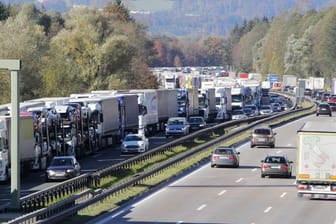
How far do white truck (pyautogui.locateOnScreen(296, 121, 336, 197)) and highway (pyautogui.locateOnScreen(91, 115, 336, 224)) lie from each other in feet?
1.75

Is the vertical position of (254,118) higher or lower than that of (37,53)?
lower

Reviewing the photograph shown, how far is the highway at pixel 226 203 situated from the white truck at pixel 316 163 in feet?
1.75

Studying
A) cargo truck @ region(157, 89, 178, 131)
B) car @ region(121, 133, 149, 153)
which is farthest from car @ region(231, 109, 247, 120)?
car @ region(121, 133, 149, 153)

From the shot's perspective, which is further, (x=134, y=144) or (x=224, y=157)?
(x=134, y=144)

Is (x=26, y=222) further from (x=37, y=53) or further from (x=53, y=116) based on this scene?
(x=37, y=53)

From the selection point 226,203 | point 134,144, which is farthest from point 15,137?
point 134,144

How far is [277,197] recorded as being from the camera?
41.0 metres

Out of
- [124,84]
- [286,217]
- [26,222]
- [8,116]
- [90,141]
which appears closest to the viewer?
[26,222]

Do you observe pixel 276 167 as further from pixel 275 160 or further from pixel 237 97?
pixel 237 97

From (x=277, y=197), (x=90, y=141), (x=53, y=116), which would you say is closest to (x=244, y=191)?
(x=277, y=197)

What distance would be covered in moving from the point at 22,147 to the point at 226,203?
14.5m

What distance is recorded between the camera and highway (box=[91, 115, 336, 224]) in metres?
34.0

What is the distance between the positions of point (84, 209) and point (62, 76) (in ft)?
215

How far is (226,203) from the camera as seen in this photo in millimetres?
38750
